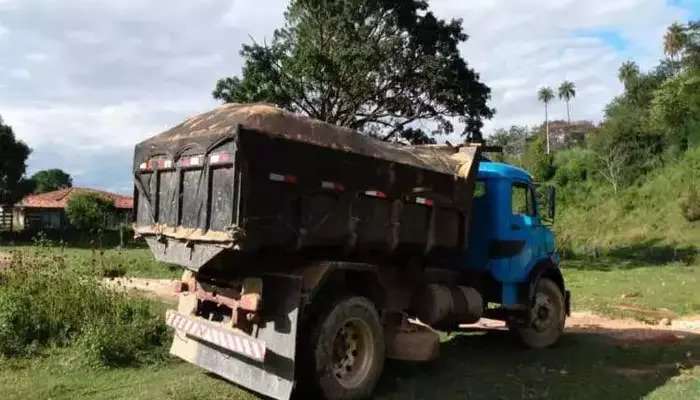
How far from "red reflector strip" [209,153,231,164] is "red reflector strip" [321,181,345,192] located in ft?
3.52

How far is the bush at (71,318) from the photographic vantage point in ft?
28.5

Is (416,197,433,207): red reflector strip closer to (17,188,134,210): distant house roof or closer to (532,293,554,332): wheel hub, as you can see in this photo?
(532,293,554,332): wheel hub

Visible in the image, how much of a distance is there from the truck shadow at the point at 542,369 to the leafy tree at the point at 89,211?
107ft

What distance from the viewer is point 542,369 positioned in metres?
9.28

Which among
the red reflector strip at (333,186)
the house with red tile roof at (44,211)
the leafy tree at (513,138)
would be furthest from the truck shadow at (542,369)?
the leafy tree at (513,138)

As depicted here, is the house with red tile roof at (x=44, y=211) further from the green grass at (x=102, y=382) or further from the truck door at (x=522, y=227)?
the truck door at (x=522, y=227)

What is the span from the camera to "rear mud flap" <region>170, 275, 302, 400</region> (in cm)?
686

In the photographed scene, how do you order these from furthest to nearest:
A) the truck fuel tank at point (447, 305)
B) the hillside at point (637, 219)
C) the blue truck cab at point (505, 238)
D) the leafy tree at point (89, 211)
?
1. the leafy tree at point (89, 211)
2. the hillside at point (637, 219)
3. the blue truck cab at point (505, 238)
4. the truck fuel tank at point (447, 305)

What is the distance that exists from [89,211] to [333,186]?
37466mm

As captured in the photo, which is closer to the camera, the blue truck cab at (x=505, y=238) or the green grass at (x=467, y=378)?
the green grass at (x=467, y=378)

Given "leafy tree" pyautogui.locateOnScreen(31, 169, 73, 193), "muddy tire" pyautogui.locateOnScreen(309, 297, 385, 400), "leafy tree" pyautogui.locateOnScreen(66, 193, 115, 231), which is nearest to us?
"muddy tire" pyautogui.locateOnScreen(309, 297, 385, 400)

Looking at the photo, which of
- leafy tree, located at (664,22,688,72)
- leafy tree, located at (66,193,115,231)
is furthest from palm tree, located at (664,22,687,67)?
leafy tree, located at (66,193,115,231)

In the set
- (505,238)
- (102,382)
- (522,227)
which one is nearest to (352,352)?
(102,382)

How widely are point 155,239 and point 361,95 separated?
64.2 feet
